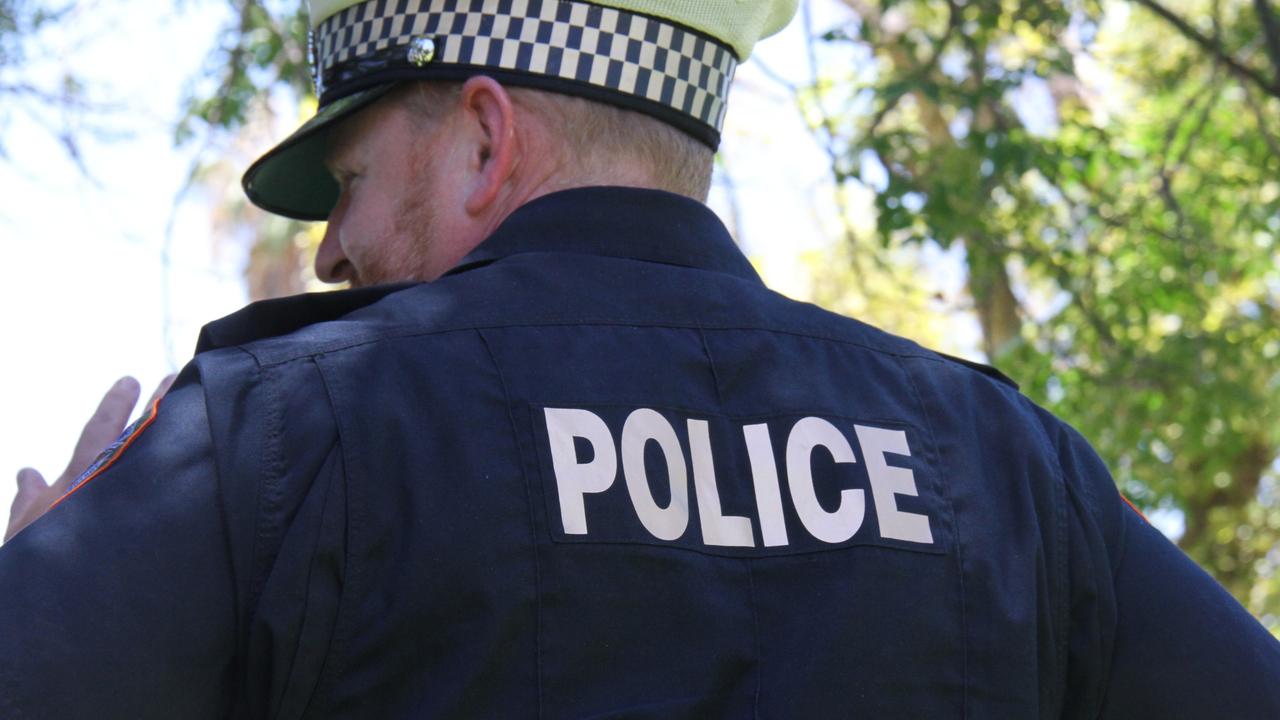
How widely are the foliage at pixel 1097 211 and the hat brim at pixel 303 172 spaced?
2.73 metres

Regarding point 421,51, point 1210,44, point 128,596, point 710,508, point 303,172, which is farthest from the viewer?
point 1210,44

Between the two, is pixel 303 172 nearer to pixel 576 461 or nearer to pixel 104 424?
pixel 104 424

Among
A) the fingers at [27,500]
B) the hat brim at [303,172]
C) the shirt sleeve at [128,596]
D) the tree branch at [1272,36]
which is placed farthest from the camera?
the tree branch at [1272,36]

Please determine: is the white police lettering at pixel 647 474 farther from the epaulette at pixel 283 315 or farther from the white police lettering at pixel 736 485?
the epaulette at pixel 283 315

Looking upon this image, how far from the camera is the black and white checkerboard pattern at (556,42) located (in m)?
1.60

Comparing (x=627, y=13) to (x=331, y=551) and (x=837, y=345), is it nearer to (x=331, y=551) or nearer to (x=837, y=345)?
(x=837, y=345)

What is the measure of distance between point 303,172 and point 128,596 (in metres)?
0.91

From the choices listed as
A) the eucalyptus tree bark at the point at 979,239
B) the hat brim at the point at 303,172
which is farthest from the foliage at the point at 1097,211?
the hat brim at the point at 303,172

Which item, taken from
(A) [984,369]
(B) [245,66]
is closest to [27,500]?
(A) [984,369]

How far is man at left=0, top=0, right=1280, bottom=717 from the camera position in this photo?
1176 mm

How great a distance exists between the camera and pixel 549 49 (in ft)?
5.26

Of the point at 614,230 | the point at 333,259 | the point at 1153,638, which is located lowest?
the point at 1153,638

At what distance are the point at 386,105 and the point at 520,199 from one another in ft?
0.68

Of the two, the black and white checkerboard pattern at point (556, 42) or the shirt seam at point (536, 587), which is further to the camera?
the black and white checkerboard pattern at point (556, 42)
